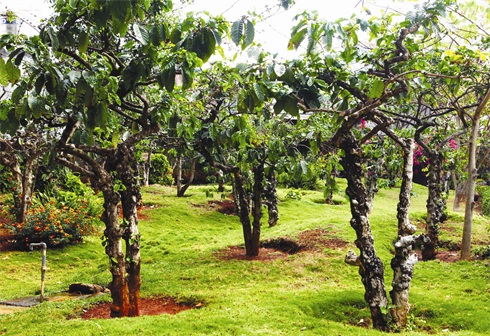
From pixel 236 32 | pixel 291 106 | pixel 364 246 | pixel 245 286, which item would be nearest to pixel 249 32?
pixel 236 32

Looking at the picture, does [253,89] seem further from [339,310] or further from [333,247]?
[333,247]

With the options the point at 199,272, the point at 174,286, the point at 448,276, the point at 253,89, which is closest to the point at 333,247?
the point at 448,276

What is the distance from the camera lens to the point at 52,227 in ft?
29.4

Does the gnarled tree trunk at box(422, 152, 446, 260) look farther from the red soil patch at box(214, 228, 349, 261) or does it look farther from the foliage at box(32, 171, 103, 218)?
the foliage at box(32, 171, 103, 218)

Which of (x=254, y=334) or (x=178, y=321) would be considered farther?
(x=178, y=321)

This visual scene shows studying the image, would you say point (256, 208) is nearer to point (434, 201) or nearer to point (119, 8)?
point (434, 201)

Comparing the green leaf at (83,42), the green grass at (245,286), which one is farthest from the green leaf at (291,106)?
the green grass at (245,286)

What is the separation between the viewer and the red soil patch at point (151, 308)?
5133mm

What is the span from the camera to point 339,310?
475cm

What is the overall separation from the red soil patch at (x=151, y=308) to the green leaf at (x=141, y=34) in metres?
3.70

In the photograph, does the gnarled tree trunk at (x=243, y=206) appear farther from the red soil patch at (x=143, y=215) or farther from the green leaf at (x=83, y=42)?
the red soil patch at (x=143, y=215)

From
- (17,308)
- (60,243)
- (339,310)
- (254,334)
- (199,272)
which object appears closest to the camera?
(254,334)

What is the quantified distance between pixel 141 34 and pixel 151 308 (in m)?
4.05

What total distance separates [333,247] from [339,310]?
3467mm
